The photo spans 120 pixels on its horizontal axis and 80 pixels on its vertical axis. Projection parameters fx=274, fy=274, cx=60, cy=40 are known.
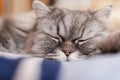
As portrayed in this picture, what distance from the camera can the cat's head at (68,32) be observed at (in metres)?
0.70

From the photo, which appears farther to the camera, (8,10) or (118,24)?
(8,10)

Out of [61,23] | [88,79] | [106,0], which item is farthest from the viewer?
[106,0]

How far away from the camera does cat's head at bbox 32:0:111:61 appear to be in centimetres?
70

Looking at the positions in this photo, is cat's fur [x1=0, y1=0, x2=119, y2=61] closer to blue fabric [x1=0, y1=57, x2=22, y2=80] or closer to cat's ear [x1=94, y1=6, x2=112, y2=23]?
cat's ear [x1=94, y1=6, x2=112, y2=23]

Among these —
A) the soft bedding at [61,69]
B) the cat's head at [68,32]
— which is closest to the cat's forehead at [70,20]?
the cat's head at [68,32]

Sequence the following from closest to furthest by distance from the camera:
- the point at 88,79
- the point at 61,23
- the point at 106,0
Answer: the point at 88,79 < the point at 61,23 < the point at 106,0

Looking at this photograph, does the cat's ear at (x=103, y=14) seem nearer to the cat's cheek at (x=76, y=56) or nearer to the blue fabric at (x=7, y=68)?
the cat's cheek at (x=76, y=56)

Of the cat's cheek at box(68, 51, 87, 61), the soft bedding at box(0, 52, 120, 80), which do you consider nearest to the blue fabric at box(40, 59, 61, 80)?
the soft bedding at box(0, 52, 120, 80)

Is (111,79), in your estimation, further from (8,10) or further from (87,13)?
(8,10)

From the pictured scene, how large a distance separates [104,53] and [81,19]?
0.20 meters

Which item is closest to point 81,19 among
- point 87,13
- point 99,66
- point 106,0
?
point 87,13

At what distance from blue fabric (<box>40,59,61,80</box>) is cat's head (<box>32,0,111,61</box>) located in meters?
0.15

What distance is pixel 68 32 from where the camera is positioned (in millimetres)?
729

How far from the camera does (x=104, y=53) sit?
0.59 metres
